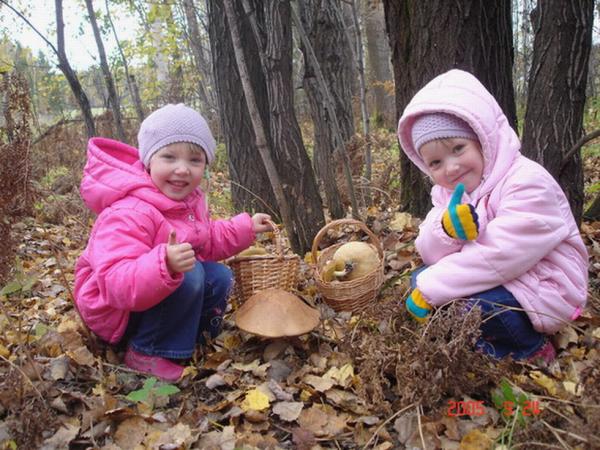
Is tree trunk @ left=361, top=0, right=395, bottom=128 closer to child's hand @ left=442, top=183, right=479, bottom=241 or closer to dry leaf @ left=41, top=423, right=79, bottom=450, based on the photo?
child's hand @ left=442, top=183, right=479, bottom=241

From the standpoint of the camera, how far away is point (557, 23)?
303cm

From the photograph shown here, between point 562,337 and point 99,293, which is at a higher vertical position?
point 99,293

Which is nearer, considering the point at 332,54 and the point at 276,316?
the point at 276,316

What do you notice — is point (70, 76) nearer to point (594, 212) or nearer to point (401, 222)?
point (401, 222)

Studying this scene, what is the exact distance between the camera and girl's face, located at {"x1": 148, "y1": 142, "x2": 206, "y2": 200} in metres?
2.61

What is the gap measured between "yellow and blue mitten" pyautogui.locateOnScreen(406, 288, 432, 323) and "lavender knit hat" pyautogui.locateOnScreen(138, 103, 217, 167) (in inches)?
54.9

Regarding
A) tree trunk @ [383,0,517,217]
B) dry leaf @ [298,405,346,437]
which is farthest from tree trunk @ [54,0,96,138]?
dry leaf @ [298,405,346,437]

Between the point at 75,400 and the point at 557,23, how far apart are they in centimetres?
347

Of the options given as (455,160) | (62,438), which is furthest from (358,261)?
(62,438)

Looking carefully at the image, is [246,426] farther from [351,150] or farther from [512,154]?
[351,150]

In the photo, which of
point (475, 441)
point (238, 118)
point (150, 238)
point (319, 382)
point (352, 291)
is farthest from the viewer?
point (238, 118)

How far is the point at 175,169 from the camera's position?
2598 millimetres

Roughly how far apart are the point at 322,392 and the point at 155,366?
2.96ft

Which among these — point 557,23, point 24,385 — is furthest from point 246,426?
point 557,23
